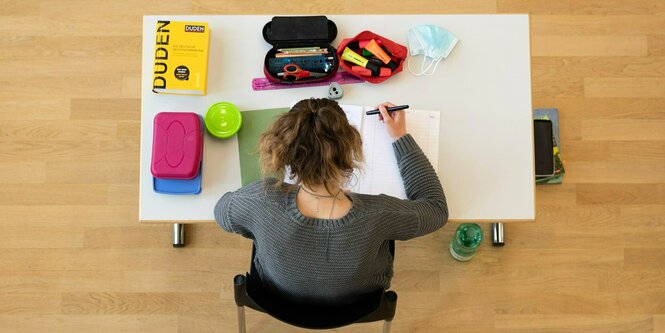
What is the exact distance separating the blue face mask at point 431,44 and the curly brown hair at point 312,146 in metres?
0.46

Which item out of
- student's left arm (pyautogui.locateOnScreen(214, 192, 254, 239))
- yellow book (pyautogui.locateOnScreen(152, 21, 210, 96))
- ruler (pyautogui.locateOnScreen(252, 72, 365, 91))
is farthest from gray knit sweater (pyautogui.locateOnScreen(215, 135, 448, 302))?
yellow book (pyautogui.locateOnScreen(152, 21, 210, 96))

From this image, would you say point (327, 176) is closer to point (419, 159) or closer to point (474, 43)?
point (419, 159)

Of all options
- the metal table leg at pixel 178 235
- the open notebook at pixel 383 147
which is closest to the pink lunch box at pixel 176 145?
the open notebook at pixel 383 147

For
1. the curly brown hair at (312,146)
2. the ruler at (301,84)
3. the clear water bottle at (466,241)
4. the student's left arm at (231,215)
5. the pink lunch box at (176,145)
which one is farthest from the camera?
the clear water bottle at (466,241)

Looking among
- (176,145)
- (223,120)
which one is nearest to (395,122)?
(223,120)

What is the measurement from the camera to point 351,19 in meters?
1.62

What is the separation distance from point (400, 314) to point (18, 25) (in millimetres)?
1887

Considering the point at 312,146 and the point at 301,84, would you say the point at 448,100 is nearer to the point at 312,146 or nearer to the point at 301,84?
the point at 301,84

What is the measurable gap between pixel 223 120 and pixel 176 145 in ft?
0.45

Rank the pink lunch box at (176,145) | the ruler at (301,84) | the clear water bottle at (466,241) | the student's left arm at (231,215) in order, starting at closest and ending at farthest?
the student's left arm at (231,215)
the pink lunch box at (176,145)
the ruler at (301,84)
the clear water bottle at (466,241)

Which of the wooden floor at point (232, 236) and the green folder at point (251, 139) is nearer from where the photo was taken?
the green folder at point (251, 139)

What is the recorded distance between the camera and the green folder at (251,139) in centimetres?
151

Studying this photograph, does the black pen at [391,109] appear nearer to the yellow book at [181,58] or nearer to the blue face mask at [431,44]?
the blue face mask at [431,44]

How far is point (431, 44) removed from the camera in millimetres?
1572
